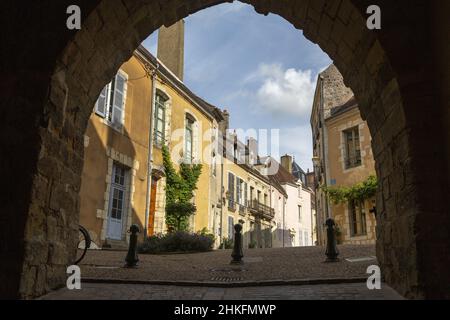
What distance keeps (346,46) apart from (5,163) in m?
3.23

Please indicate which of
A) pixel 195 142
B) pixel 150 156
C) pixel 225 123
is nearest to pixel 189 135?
pixel 195 142

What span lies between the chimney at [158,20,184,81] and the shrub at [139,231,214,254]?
8405 mm

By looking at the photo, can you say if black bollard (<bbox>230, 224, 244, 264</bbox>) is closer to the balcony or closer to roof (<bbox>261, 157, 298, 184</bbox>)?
the balcony

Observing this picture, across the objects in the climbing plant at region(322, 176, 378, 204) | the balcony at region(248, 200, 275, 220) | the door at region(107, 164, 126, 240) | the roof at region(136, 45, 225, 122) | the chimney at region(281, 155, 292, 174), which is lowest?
the door at region(107, 164, 126, 240)

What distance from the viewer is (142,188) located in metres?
13.9

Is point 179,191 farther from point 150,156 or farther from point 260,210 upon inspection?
point 260,210

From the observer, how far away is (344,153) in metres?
17.6

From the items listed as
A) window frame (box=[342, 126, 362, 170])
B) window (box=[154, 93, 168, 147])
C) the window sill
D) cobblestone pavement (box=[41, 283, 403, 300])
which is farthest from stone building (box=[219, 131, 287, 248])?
cobblestone pavement (box=[41, 283, 403, 300])

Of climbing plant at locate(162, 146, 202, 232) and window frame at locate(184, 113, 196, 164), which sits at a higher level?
window frame at locate(184, 113, 196, 164)

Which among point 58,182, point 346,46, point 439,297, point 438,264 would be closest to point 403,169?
point 438,264

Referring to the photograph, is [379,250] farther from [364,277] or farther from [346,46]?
[346,46]

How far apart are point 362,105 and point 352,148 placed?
44.5ft

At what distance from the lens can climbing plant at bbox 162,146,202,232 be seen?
14617 millimetres

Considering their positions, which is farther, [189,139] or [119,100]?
[189,139]
